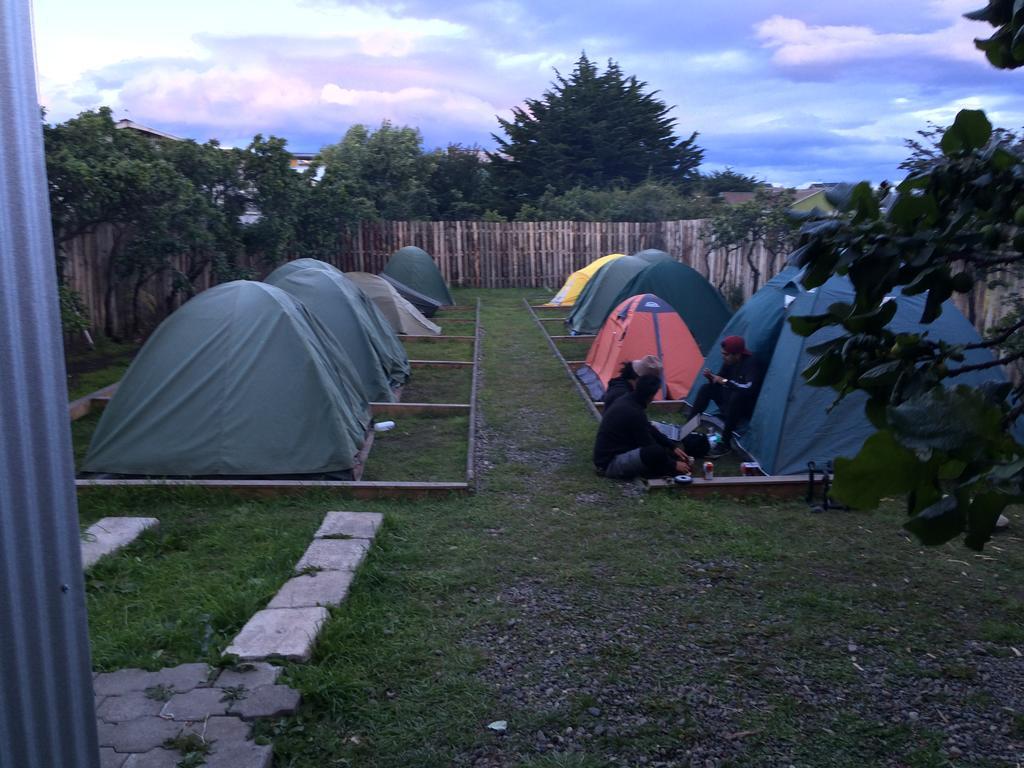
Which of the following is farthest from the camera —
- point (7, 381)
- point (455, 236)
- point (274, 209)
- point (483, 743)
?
point (455, 236)

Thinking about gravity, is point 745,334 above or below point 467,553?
above

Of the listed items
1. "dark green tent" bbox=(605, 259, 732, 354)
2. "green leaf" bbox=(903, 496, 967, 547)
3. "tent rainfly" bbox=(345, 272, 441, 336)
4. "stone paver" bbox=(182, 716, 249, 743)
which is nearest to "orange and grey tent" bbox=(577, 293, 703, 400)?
"dark green tent" bbox=(605, 259, 732, 354)

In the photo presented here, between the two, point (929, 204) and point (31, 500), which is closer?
point (929, 204)

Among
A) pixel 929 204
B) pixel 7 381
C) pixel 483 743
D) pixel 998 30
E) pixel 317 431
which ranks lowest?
pixel 483 743

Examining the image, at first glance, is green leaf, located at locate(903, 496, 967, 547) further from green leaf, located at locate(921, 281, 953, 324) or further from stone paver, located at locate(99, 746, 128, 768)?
stone paver, located at locate(99, 746, 128, 768)

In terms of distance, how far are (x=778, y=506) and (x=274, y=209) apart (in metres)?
11.0

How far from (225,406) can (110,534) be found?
1621 millimetres

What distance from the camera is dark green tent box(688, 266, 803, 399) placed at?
349 inches

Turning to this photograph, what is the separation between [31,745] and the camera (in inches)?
79.4

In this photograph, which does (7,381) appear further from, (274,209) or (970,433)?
(274,209)

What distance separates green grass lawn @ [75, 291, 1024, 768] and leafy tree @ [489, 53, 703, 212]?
101ft

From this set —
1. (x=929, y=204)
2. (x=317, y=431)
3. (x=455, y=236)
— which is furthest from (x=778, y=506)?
(x=455, y=236)

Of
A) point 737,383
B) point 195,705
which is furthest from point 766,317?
point 195,705

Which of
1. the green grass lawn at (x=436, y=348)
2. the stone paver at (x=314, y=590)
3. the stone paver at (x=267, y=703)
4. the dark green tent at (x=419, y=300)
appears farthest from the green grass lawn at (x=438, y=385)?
the stone paver at (x=267, y=703)
